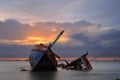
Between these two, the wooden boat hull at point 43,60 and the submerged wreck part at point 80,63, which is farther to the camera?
the submerged wreck part at point 80,63

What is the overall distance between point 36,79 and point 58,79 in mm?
5912

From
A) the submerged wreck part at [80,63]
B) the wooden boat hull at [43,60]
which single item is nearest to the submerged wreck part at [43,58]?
the wooden boat hull at [43,60]

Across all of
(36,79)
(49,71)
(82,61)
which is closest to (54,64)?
(49,71)

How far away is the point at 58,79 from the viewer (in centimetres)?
7425

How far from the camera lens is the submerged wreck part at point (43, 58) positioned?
88625mm

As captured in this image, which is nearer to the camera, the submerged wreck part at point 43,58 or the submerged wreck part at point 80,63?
the submerged wreck part at point 43,58

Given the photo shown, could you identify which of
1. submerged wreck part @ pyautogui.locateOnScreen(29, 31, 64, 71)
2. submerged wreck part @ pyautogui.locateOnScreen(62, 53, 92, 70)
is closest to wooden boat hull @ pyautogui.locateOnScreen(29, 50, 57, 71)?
submerged wreck part @ pyautogui.locateOnScreen(29, 31, 64, 71)

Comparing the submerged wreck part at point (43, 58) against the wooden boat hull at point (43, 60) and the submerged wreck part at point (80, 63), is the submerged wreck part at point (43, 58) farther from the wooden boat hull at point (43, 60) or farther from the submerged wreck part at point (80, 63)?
the submerged wreck part at point (80, 63)

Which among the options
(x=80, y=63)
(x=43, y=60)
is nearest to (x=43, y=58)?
(x=43, y=60)

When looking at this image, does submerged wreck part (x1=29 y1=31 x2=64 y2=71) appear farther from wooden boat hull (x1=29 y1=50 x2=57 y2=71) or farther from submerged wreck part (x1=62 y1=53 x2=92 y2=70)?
submerged wreck part (x1=62 y1=53 x2=92 y2=70)

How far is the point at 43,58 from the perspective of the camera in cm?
8856

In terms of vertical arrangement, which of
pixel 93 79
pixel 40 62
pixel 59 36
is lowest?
pixel 93 79

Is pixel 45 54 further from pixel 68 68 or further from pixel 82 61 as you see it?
pixel 68 68

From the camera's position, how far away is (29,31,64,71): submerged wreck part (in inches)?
3489
